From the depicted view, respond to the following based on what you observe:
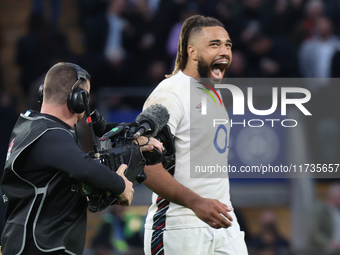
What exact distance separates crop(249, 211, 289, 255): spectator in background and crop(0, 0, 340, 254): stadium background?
0.8 inches

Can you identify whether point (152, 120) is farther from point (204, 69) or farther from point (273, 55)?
point (273, 55)

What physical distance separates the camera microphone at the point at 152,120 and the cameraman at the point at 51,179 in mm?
272

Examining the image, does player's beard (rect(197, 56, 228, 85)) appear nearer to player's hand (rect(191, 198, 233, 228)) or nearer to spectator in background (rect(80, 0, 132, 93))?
player's hand (rect(191, 198, 233, 228))

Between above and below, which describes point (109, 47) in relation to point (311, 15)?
below

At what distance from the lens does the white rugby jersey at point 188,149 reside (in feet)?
10.7

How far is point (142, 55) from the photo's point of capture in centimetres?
785

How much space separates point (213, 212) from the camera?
120 inches

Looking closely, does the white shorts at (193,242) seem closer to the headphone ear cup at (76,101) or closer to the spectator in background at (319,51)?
the headphone ear cup at (76,101)

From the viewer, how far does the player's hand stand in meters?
3.05

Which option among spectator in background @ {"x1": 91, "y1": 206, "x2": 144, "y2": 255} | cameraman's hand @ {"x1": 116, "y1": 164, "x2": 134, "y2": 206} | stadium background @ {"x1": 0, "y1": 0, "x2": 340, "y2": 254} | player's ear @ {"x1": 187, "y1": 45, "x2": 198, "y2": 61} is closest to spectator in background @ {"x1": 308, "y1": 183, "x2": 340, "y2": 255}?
stadium background @ {"x1": 0, "y1": 0, "x2": 340, "y2": 254}

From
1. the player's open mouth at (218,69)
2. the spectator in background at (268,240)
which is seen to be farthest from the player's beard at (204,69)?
the spectator in background at (268,240)

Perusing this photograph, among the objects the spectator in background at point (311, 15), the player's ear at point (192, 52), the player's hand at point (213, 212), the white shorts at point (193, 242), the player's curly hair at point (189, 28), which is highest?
the spectator in background at point (311, 15)

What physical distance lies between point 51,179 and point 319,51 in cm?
617

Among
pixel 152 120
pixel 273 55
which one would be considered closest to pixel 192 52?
pixel 152 120
